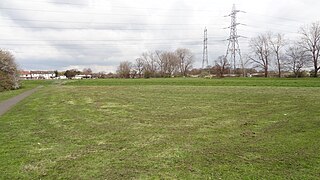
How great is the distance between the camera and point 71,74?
119062 millimetres

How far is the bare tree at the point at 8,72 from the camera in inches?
1396

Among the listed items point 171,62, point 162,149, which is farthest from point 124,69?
point 162,149

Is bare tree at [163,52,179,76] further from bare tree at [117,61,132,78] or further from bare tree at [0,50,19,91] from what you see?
bare tree at [0,50,19,91]

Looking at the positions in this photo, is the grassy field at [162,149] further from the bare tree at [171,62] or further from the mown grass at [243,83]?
the bare tree at [171,62]

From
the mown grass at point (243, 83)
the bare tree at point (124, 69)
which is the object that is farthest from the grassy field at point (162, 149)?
the bare tree at point (124, 69)

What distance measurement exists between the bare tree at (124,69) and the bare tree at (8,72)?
74810 mm

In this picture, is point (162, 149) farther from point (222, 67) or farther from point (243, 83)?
point (222, 67)

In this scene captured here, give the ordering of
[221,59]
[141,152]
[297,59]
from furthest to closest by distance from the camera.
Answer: [221,59]
[297,59]
[141,152]

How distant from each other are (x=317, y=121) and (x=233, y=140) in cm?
422

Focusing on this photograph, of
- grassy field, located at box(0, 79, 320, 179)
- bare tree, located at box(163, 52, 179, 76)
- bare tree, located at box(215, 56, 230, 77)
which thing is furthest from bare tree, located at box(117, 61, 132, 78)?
grassy field, located at box(0, 79, 320, 179)

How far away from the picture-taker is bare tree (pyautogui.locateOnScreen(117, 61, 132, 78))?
11406 cm

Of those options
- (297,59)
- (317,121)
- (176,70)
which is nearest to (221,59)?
(297,59)

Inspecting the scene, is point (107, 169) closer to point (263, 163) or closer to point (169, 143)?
point (169, 143)

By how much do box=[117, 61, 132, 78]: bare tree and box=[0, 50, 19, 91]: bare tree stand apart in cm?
7481
